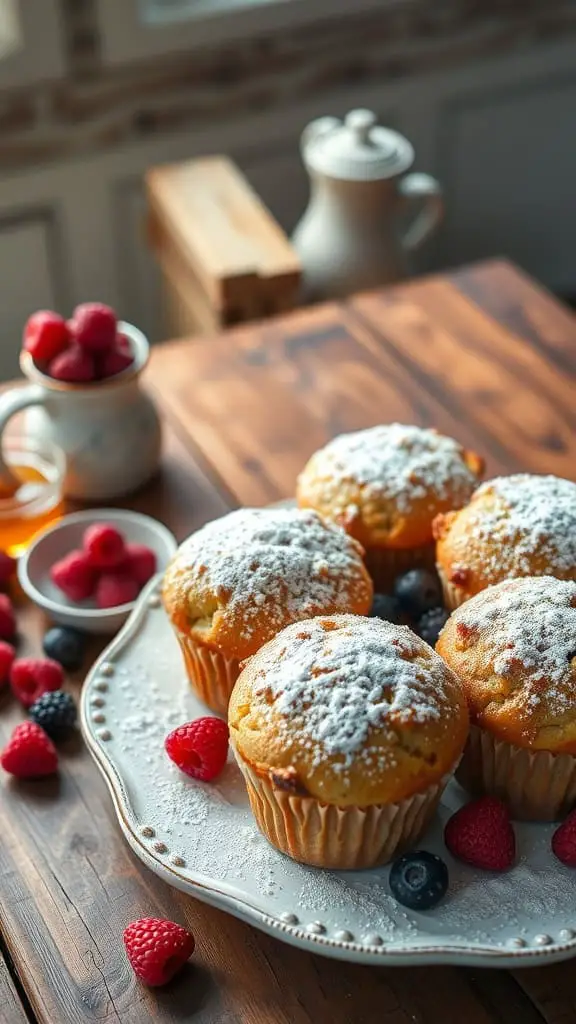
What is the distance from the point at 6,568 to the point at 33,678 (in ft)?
0.73

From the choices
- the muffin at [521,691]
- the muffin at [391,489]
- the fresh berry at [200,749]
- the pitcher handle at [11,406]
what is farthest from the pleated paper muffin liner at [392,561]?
the pitcher handle at [11,406]

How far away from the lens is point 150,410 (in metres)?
1.74

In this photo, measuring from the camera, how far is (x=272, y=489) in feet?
5.73

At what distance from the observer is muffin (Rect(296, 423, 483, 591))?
56.4 inches

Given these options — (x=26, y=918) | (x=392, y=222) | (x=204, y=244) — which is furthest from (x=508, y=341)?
(x=26, y=918)

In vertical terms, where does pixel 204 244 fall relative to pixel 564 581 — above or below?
below

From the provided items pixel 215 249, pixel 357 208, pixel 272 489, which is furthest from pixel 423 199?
pixel 272 489

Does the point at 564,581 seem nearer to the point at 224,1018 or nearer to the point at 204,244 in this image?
the point at 224,1018

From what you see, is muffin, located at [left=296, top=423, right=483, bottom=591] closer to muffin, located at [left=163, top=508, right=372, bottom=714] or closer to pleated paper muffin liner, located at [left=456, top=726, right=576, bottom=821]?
muffin, located at [left=163, top=508, right=372, bottom=714]

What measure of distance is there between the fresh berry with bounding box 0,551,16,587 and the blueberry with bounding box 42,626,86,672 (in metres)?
0.15

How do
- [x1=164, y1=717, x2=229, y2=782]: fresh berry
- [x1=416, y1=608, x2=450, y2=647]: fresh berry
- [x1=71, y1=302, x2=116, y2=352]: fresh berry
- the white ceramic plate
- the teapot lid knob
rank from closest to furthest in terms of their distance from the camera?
the white ceramic plate < [x1=164, y1=717, x2=229, y2=782]: fresh berry < [x1=416, y1=608, x2=450, y2=647]: fresh berry < [x1=71, y1=302, x2=116, y2=352]: fresh berry < the teapot lid knob

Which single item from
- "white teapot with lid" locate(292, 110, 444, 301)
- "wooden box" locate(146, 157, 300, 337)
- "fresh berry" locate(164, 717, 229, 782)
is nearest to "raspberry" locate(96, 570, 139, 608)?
"fresh berry" locate(164, 717, 229, 782)

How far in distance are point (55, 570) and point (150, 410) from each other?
32cm

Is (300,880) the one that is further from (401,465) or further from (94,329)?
(94,329)
